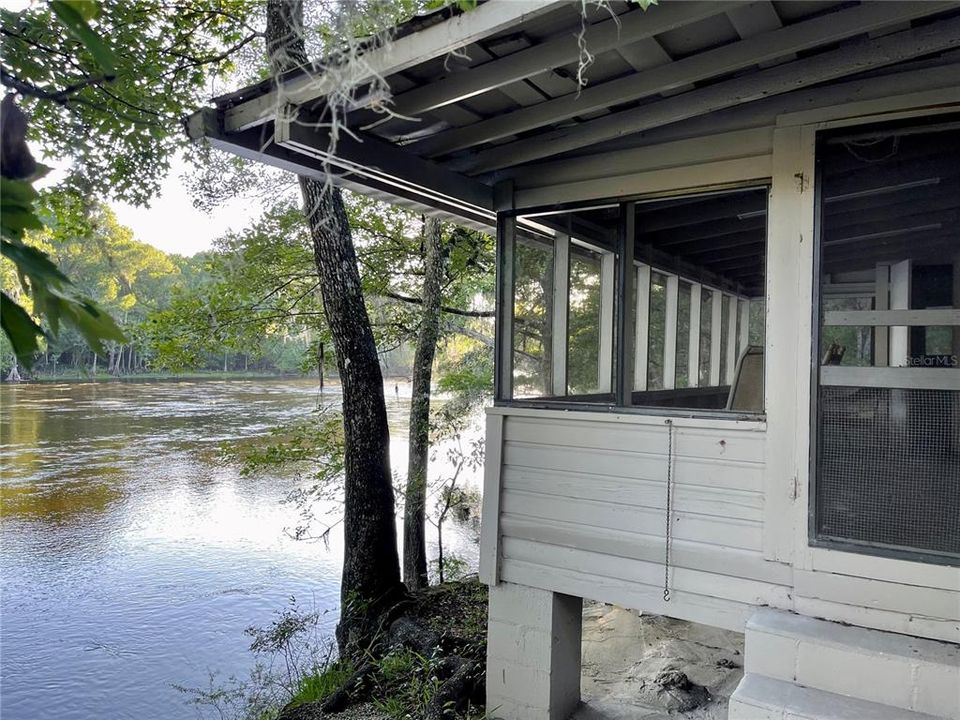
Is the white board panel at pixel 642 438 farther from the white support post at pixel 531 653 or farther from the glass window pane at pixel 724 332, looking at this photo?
the glass window pane at pixel 724 332

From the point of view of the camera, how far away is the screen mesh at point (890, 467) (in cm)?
227

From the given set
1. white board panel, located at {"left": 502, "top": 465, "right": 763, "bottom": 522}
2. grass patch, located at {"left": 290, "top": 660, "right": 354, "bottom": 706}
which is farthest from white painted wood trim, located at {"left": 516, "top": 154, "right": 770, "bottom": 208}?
grass patch, located at {"left": 290, "top": 660, "right": 354, "bottom": 706}

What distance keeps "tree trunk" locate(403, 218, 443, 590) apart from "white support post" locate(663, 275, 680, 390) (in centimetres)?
392

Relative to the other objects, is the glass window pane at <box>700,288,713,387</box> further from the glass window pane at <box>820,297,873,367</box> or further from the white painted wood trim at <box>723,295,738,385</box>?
the glass window pane at <box>820,297,873,367</box>

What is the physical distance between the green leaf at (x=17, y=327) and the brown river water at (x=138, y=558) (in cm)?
644

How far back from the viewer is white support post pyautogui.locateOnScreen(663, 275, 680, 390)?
430 centimetres

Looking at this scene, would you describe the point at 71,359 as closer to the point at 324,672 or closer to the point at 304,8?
the point at 324,672

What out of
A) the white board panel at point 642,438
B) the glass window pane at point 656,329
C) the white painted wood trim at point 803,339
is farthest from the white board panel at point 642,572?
the glass window pane at point 656,329

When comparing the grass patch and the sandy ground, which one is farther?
the grass patch

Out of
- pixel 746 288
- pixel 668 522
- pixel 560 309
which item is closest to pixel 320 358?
pixel 560 309

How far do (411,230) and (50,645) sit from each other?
660 centimetres

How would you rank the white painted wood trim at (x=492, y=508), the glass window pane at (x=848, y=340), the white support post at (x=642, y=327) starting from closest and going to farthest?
the glass window pane at (x=848, y=340), the white painted wood trim at (x=492, y=508), the white support post at (x=642, y=327)

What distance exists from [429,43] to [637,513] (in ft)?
7.50

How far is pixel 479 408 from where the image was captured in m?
8.55
